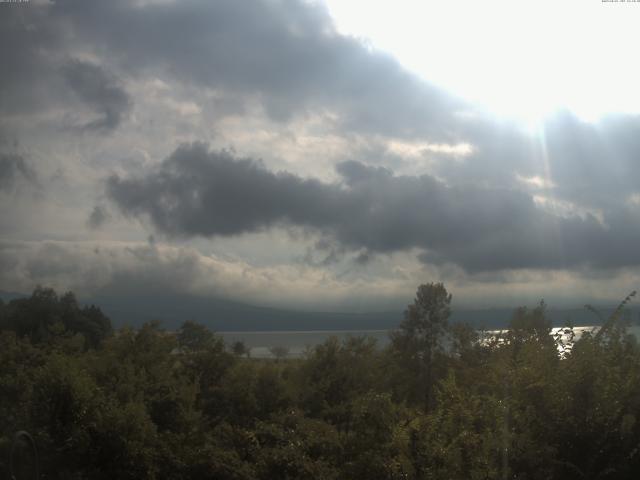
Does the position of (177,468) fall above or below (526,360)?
below

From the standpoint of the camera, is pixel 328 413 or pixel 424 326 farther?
pixel 424 326

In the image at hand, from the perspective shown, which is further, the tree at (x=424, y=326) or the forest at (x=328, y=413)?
the tree at (x=424, y=326)

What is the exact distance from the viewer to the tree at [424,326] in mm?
38156

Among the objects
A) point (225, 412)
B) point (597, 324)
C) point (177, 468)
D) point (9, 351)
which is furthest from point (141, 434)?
point (9, 351)

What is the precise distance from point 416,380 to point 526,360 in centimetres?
2220

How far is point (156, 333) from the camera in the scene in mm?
26062

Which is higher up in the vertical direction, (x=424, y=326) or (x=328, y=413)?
(x=424, y=326)

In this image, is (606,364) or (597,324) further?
(597,324)

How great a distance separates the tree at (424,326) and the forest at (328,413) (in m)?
8.47

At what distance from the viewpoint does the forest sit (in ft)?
31.0

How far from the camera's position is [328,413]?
62.9 ft

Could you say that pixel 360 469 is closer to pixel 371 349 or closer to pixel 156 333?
pixel 371 349

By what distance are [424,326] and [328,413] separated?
21.9 m

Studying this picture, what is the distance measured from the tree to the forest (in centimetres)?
847
